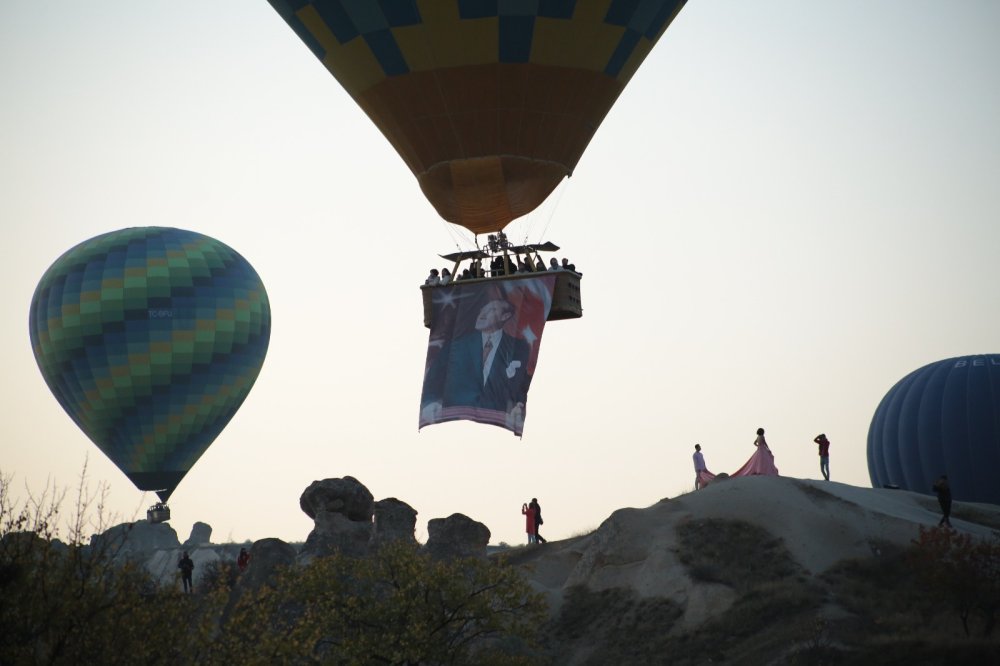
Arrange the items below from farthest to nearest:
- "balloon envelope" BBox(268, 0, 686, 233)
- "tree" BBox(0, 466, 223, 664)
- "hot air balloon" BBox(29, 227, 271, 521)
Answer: "hot air balloon" BBox(29, 227, 271, 521)
"balloon envelope" BBox(268, 0, 686, 233)
"tree" BBox(0, 466, 223, 664)

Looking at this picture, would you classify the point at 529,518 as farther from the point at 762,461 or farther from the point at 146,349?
the point at 146,349

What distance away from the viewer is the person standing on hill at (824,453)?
38500 millimetres

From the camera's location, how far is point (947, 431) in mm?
45750

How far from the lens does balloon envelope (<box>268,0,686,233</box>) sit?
1293 inches

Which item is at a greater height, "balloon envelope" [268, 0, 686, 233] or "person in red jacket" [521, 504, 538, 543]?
"balloon envelope" [268, 0, 686, 233]

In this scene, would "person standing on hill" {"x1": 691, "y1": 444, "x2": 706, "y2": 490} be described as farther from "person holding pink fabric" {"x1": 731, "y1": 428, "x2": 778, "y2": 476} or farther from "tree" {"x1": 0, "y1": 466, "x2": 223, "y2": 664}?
"tree" {"x1": 0, "y1": 466, "x2": 223, "y2": 664}

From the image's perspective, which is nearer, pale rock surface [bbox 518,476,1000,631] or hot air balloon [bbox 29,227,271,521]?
pale rock surface [bbox 518,476,1000,631]

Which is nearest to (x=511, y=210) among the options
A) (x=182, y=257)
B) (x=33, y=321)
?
(x=182, y=257)

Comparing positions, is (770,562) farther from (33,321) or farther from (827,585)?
(33,321)

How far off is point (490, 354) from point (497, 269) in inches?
87.0

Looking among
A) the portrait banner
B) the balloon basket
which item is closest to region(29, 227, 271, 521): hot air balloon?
the balloon basket

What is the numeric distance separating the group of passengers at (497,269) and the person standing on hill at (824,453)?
9.22 m

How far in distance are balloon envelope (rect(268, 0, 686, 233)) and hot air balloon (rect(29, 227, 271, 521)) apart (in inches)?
862

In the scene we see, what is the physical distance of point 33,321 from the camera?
185 feet
